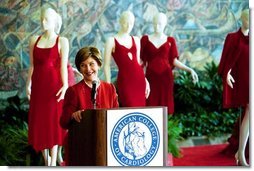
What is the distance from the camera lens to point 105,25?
2.67 m

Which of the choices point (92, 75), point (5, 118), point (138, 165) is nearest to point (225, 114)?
point (138, 165)

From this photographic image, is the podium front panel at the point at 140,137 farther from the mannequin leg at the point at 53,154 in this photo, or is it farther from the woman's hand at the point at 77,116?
the mannequin leg at the point at 53,154

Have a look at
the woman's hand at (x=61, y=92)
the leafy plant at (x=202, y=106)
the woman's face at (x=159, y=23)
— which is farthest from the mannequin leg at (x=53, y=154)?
the woman's face at (x=159, y=23)

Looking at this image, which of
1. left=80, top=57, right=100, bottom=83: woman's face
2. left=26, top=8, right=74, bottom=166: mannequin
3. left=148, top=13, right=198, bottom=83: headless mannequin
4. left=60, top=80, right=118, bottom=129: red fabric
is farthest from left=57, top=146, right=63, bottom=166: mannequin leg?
left=148, top=13, right=198, bottom=83: headless mannequin

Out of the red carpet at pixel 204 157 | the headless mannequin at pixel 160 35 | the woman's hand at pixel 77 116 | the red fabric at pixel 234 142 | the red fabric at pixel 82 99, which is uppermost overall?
the headless mannequin at pixel 160 35

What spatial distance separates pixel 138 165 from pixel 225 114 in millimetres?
500

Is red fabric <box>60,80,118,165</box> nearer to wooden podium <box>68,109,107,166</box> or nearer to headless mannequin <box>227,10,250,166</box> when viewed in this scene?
wooden podium <box>68,109,107,166</box>

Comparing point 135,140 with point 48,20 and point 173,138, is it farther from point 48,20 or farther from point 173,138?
point 48,20

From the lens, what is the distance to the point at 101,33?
8.77 ft

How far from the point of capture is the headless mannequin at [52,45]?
2670mm

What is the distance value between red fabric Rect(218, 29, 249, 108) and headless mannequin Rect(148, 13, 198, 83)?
0.47 ft

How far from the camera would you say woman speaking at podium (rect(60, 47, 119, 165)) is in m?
2.63

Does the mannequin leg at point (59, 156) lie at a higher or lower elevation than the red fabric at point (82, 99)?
lower

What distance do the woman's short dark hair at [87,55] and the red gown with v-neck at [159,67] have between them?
216 mm
